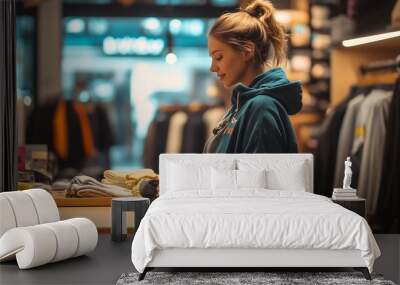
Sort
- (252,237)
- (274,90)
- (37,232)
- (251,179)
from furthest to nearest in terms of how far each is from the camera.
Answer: (274,90) < (251,179) < (37,232) < (252,237)

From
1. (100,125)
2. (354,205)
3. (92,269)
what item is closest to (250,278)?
(92,269)

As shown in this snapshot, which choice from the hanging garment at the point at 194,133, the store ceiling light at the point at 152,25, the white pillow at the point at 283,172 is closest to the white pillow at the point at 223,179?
the white pillow at the point at 283,172

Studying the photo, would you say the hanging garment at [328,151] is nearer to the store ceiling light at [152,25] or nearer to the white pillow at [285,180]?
the white pillow at [285,180]

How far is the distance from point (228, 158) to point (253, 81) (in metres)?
0.89

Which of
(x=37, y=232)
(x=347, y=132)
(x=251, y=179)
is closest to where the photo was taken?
(x=37, y=232)

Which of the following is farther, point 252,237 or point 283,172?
point 283,172

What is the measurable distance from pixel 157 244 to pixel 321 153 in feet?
10.3

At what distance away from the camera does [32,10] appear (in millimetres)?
7457

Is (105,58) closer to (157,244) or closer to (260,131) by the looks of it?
(260,131)

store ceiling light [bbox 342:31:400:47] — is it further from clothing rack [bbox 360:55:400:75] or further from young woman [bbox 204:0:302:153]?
young woman [bbox 204:0:302:153]

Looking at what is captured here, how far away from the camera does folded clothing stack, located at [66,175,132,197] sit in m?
7.41

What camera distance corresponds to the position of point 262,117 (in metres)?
7.30

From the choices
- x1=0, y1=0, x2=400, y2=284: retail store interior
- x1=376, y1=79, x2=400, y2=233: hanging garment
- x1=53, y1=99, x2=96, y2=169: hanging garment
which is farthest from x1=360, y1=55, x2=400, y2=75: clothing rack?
x1=53, y1=99, x2=96, y2=169: hanging garment

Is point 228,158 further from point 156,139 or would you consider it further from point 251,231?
point 251,231
